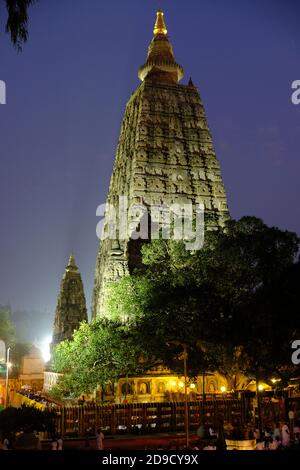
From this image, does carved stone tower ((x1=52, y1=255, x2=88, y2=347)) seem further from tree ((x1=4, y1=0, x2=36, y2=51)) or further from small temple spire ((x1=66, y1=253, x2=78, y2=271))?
tree ((x1=4, y1=0, x2=36, y2=51))

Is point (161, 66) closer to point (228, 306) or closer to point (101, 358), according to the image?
point (228, 306)

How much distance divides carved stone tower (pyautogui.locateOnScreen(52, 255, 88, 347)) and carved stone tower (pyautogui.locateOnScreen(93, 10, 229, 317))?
7.95 ft

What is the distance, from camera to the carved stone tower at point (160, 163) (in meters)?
35.6

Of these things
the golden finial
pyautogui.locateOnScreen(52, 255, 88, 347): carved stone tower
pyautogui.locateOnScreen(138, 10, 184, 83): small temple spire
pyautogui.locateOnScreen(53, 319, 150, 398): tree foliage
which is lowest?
pyautogui.locateOnScreen(53, 319, 150, 398): tree foliage

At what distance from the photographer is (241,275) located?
22516 mm

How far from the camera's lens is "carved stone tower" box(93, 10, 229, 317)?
117 feet

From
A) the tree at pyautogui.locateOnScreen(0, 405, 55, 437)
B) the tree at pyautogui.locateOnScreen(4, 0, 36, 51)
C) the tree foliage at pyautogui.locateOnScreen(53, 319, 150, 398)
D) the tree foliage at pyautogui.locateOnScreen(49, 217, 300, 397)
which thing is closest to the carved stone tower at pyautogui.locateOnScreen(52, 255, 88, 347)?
the tree foliage at pyautogui.locateOnScreen(49, 217, 300, 397)

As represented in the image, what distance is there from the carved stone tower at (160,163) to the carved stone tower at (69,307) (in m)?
2.42

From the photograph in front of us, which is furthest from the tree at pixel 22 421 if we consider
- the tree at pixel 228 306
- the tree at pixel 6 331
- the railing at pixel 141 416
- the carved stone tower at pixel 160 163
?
the tree at pixel 6 331

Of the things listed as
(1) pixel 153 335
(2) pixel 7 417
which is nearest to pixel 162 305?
(1) pixel 153 335

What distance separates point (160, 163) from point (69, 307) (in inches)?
535

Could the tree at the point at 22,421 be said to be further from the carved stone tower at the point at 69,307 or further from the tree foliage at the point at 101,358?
the carved stone tower at the point at 69,307
